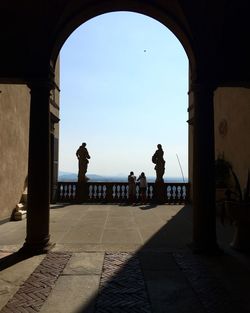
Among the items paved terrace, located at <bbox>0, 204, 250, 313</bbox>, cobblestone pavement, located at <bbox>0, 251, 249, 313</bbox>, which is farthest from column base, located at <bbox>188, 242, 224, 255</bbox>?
cobblestone pavement, located at <bbox>0, 251, 249, 313</bbox>

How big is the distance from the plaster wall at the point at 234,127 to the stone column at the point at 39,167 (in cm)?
577

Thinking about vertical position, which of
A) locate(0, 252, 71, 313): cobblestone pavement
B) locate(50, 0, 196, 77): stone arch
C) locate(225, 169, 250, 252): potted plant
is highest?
locate(50, 0, 196, 77): stone arch

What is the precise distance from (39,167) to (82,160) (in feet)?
32.6

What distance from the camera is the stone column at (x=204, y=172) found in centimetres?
679

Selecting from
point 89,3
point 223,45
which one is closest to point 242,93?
point 223,45

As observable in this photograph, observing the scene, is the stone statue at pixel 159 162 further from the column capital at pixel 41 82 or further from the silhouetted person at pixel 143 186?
the column capital at pixel 41 82

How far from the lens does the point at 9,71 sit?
6.91 m

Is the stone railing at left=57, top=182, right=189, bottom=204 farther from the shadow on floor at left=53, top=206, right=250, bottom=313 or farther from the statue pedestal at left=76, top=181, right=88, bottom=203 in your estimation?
the shadow on floor at left=53, top=206, right=250, bottom=313

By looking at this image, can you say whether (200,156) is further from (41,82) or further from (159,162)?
(159,162)

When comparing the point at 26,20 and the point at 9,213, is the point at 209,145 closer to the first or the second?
the point at 26,20

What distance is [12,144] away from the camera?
35.7 ft

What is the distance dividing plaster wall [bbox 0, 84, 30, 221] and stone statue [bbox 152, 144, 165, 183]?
20.5 ft

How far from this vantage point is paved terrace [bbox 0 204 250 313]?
419 cm

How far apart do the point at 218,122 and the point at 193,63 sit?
6.34m
